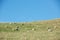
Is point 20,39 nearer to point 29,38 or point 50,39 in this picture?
point 29,38

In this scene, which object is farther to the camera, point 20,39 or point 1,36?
point 1,36

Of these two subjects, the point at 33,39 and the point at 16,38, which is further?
the point at 16,38

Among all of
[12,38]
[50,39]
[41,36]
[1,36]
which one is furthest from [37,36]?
[1,36]

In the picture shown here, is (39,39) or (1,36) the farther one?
(1,36)

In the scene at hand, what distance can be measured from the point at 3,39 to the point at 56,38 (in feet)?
14.6

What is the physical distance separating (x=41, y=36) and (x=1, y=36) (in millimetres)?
3586

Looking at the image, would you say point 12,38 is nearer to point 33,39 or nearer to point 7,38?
point 7,38

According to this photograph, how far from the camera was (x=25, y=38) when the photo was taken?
543 inches

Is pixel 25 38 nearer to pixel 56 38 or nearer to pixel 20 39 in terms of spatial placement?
pixel 20 39

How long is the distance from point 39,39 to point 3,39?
10.1ft

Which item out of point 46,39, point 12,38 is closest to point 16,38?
point 12,38

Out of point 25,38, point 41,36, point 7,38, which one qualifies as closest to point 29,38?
point 25,38

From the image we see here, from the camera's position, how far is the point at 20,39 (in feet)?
45.4

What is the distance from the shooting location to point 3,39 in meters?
14.3
